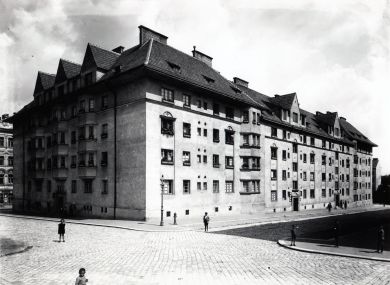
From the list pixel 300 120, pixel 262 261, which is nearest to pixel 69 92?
pixel 262 261

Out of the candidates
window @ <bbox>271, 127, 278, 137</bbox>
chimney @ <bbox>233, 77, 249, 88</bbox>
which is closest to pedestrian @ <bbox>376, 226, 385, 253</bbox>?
window @ <bbox>271, 127, 278, 137</bbox>

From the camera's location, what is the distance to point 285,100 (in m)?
57.7

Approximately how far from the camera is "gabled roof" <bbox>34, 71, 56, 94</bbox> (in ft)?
162

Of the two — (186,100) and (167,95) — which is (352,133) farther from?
(167,95)

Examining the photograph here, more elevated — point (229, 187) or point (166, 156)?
point (166, 156)

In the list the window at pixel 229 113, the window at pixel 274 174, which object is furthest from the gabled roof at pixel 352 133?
the window at pixel 229 113

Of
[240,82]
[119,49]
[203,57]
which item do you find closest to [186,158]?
[203,57]

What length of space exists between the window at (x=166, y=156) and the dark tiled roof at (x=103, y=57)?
12459 mm

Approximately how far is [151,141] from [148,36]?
15.4 metres

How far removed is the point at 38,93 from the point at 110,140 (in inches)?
772

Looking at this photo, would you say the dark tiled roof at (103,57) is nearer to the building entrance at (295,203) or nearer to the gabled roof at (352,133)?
the building entrance at (295,203)

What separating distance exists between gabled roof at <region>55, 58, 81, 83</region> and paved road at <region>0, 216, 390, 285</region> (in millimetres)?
26841

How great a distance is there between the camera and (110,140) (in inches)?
1489

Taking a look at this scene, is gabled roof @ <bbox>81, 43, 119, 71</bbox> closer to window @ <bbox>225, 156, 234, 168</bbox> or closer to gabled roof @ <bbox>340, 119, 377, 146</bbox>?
window @ <bbox>225, 156, 234, 168</bbox>
